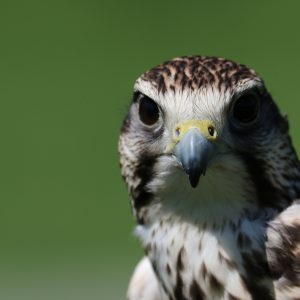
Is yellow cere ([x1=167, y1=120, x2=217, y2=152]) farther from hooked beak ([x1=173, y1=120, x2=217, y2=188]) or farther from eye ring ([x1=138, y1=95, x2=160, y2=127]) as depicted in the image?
eye ring ([x1=138, y1=95, x2=160, y2=127])

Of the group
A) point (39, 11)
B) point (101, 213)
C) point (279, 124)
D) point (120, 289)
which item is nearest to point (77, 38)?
point (39, 11)

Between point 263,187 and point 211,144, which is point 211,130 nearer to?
point 211,144

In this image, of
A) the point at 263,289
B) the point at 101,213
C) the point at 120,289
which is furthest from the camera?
the point at 101,213

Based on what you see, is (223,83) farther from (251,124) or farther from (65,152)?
(65,152)

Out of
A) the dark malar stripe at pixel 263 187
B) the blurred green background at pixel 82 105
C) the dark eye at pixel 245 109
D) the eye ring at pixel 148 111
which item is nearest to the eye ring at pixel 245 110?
the dark eye at pixel 245 109

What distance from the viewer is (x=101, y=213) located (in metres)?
12.1

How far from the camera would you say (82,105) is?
1427cm

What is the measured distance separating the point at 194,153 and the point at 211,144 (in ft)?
0.36

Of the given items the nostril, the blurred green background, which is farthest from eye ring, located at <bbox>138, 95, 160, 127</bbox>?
the blurred green background

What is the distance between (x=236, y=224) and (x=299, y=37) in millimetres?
9641

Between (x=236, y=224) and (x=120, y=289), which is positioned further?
(x=120, y=289)

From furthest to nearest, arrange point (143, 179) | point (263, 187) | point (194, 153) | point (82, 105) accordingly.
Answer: point (82, 105), point (143, 179), point (263, 187), point (194, 153)

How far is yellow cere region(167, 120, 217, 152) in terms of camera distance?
16.4 feet

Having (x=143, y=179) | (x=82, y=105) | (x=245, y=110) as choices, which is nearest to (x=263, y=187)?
(x=245, y=110)
